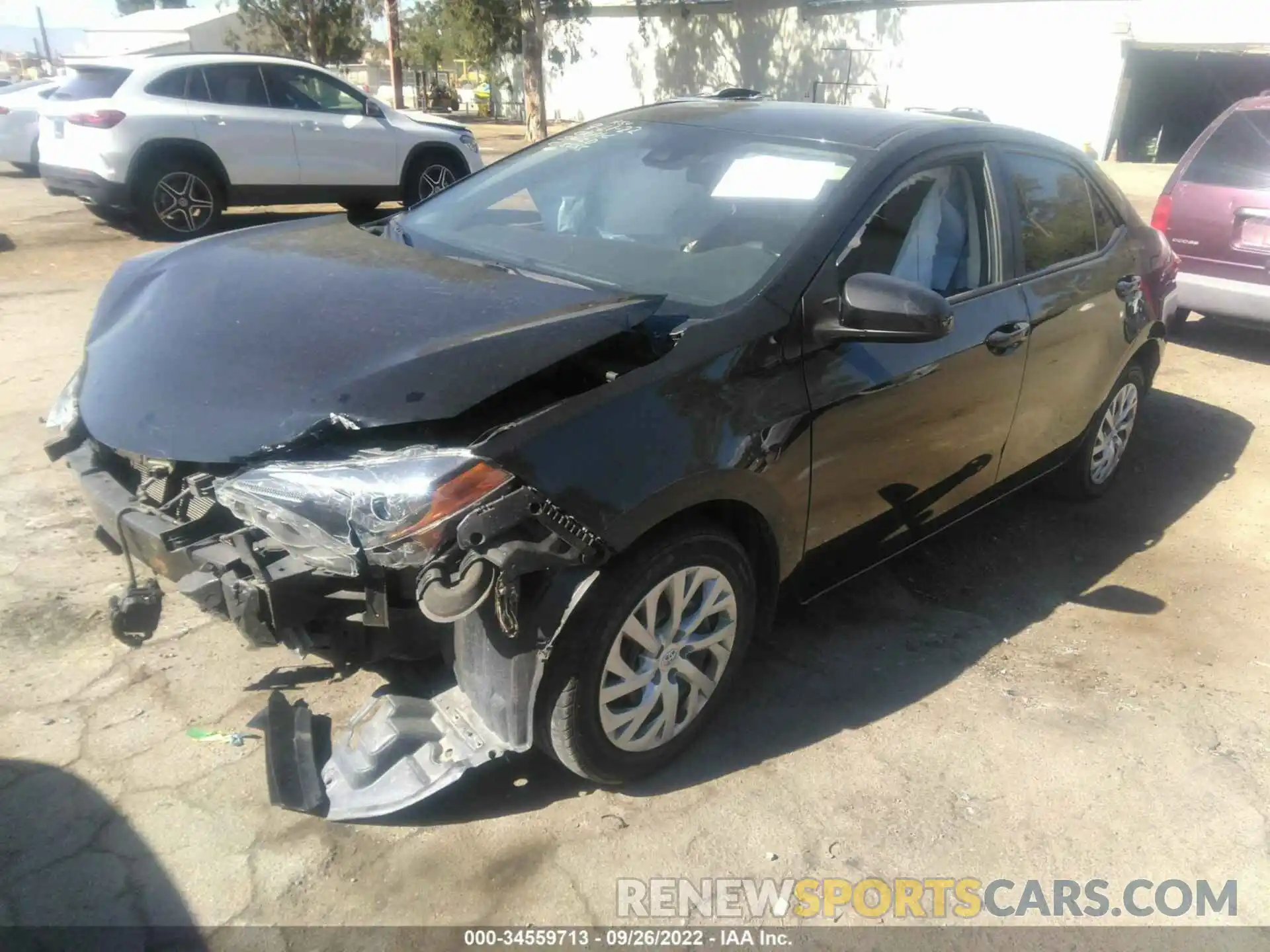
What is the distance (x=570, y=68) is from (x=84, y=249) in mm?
23096

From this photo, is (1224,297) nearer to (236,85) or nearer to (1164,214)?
(1164,214)

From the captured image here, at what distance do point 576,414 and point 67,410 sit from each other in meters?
1.70

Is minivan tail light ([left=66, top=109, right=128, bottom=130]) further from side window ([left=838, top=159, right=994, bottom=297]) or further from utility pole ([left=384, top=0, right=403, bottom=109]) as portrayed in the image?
utility pole ([left=384, top=0, right=403, bottom=109])

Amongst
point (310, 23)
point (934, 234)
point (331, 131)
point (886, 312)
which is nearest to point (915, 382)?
point (886, 312)

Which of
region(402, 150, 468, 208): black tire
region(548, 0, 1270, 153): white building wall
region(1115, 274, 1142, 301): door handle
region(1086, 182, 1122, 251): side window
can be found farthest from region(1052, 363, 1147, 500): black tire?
region(548, 0, 1270, 153): white building wall

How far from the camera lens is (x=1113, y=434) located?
4773 millimetres

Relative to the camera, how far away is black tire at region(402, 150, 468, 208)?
11164 millimetres

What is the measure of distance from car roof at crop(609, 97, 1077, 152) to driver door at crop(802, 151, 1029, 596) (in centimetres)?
16

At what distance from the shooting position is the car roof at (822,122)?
3.34 metres

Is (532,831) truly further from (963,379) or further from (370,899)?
(963,379)

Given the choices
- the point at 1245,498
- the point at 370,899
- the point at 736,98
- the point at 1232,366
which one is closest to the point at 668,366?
the point at 370,899

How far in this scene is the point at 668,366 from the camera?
8.27 feet

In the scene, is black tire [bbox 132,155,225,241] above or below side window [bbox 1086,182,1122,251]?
below

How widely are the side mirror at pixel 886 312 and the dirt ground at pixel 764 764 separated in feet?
3.97
